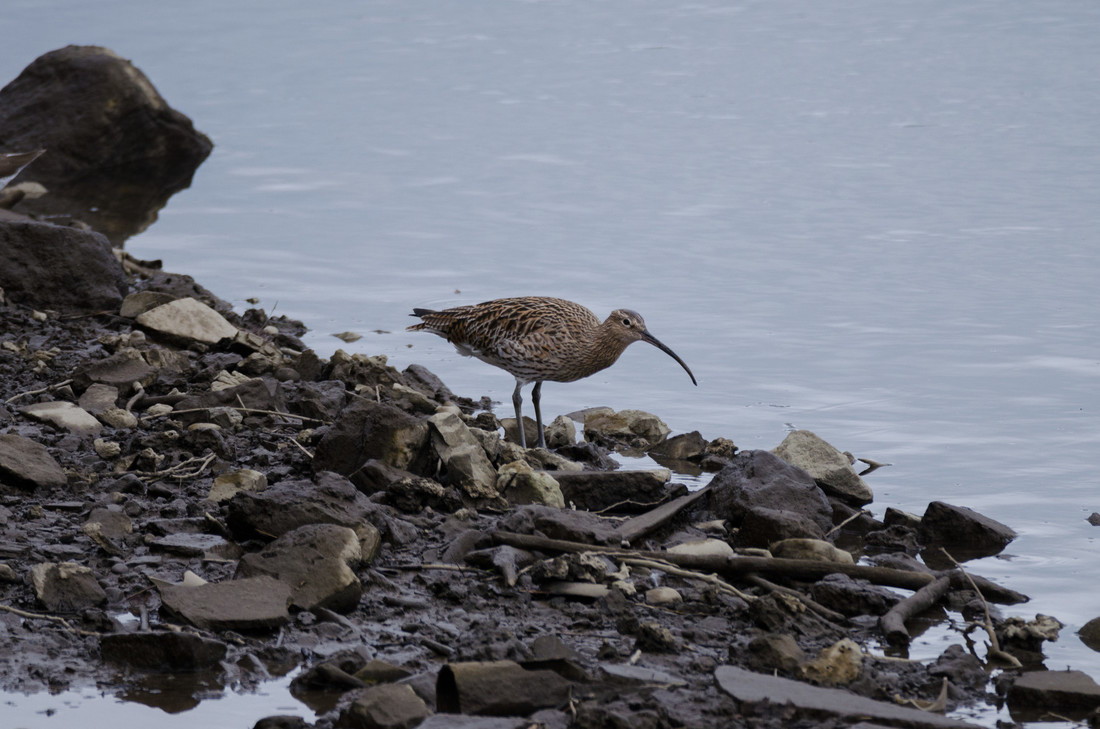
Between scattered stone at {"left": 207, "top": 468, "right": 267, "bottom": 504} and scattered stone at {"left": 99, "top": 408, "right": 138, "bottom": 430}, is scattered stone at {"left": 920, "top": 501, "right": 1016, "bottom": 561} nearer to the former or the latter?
scattered stone at {"left": 207, "top": 468, "right": 267, "bottom": 504}

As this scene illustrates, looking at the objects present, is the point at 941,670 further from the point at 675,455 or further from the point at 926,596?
the point at 675,455

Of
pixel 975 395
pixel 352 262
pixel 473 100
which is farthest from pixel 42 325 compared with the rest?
pixel 473 100

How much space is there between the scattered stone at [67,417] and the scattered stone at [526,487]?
2.53 m

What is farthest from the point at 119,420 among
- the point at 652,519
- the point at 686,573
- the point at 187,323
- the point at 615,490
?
the point at 686,573

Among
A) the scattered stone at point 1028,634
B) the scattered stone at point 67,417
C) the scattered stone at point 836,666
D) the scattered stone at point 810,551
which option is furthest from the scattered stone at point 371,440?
the scattered stone at point 1028,634

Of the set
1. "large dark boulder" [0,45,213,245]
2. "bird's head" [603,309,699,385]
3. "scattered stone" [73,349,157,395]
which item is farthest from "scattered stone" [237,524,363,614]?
"large dark boulder" [0,45,213,245]

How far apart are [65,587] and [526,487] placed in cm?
260

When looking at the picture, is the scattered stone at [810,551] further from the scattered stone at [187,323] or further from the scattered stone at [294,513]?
the scattered stone at [187,323]

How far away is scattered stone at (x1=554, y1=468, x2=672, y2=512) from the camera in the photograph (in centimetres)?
773

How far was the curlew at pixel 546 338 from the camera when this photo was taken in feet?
30.9

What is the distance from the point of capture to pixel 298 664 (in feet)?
18.2

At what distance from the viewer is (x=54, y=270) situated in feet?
37.2

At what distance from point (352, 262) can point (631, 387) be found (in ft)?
15.0

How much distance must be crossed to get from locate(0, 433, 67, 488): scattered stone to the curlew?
122 inches
